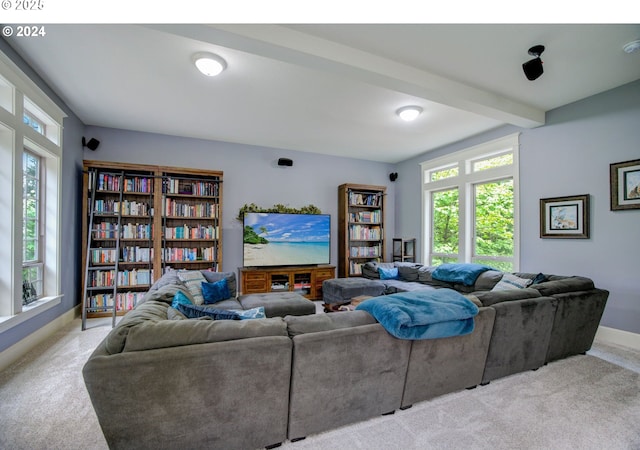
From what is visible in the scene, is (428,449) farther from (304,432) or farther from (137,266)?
(137,266)

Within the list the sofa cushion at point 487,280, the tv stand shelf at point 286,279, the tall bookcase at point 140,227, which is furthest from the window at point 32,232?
the sofa cushion at point 487,280

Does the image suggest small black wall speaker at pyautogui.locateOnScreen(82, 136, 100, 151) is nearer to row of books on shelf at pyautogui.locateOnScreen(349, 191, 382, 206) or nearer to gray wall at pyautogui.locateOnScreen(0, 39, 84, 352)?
gray wall at pyautogui.locateOnScreen(0, 39, 84, 352)

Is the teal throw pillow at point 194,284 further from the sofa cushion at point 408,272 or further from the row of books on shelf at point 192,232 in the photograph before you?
the sofa cushion at point 408,272

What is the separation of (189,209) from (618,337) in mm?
5647

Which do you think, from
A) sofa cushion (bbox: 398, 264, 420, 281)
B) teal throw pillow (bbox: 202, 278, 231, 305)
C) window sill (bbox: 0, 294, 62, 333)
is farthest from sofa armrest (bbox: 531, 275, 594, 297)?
window sill (bbox: 0, 294, 62, 333)

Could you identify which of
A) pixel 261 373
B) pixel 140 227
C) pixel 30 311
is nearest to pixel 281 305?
pixel 261 373

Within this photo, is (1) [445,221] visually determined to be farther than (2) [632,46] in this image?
Yes

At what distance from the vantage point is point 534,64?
8.29 ft

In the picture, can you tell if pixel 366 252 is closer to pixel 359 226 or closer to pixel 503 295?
pixel 359 226

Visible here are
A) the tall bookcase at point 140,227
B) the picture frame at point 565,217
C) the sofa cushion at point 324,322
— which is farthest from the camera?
the tall bookcase at point 140,227

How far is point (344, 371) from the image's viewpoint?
1.63 meters

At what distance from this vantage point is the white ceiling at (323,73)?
89.6 inches

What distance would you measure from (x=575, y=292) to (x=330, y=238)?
3.77 metres

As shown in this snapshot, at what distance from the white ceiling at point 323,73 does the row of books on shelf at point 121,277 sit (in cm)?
214
